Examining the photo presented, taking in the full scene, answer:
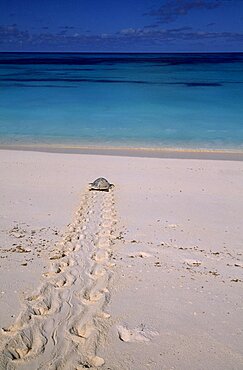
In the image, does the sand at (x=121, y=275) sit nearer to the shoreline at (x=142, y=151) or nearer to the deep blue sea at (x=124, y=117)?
the shoreline at (x=142, y=151)

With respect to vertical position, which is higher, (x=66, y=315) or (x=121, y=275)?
(x=121, y=275)

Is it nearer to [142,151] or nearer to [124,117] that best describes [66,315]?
[142,151]

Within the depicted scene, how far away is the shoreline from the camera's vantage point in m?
10.6

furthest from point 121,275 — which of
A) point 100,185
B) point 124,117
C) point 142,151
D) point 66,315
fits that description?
point 124,117

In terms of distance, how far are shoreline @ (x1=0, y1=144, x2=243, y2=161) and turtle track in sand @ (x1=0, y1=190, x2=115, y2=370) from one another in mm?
6173

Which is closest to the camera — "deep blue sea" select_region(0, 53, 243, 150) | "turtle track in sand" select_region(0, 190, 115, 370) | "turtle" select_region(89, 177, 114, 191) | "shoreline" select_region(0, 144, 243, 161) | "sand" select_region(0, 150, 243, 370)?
"turtle track in sand" select_region(0, 190, 115, 370)

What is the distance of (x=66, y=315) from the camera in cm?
331

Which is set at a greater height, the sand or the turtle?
the turtle

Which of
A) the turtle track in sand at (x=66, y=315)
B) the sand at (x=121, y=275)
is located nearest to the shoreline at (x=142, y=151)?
the sand at (x=121, y=275)

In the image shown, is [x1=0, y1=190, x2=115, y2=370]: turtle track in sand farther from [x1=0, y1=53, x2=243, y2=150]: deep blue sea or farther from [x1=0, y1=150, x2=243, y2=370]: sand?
[x1=0, y1=53, x2=243, y2=150]: deep blue sea

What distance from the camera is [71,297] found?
357 centimetres

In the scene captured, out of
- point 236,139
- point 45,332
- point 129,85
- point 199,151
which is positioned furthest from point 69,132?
point 129,85

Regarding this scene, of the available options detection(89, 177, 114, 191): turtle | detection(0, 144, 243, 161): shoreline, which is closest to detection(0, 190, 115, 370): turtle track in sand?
detection(89, 177, 114, 191): turtle

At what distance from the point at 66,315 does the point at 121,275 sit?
0.90m
